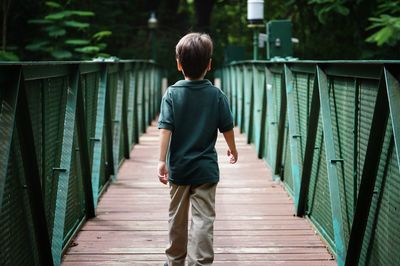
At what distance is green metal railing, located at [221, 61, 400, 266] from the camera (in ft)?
10.6

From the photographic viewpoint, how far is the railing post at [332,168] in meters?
4.18

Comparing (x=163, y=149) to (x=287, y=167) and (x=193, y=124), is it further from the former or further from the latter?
(x=287, y=167)

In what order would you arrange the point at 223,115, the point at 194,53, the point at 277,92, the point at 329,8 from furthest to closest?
Answer: the point at 329,8 → the point at 277,92 → the point at 223,115 → the point at 194,53

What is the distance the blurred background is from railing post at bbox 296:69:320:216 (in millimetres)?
3500

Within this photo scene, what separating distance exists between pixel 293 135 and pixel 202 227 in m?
2.56

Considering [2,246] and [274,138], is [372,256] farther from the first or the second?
[274,138]

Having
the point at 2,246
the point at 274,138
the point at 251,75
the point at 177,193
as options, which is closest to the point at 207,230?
the point at 177,193

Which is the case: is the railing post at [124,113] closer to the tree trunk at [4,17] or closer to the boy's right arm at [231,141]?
the boy's right arm at [231,141]

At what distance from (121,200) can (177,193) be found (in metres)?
2.81

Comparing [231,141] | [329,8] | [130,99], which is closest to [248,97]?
[130,99]

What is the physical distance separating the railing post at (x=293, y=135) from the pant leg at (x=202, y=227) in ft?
7.16

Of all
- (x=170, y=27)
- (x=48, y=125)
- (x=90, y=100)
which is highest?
(x=48, y=125)

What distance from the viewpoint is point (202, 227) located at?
3.86m

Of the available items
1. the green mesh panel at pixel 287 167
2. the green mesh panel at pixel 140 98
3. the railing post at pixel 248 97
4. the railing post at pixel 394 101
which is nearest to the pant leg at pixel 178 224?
the railing post at pixel 394 101
